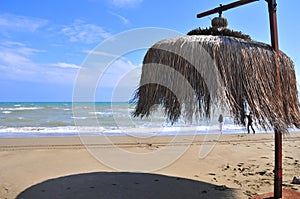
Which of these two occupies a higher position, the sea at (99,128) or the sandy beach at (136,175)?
the sea at (99,128)

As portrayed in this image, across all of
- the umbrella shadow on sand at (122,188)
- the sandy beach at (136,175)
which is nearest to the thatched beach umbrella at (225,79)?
the umbrella shadow on sand at (122,188)

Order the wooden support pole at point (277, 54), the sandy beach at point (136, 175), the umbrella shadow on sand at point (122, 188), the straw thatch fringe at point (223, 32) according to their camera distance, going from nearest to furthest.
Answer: the wooden support pole at point (277, 54)
the straw thatch fringe at point (223, 32)
the umbrella shadow on sand at point (122, 188)
the sandy beach at point (136, 175)

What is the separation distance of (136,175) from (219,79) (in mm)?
2880

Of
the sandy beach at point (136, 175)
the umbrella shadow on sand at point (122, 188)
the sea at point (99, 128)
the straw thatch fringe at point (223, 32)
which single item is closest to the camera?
the straw thatch fringe at point (223, 32)

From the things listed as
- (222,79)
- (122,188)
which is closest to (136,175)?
(122,188)

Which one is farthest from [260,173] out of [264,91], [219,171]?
[264,91]

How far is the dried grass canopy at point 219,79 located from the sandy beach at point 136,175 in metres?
1.67

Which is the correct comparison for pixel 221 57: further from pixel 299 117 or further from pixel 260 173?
pixel 260 173

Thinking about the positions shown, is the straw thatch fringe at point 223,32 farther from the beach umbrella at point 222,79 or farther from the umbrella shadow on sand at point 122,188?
the umbrella shadow on sand at point 122,188

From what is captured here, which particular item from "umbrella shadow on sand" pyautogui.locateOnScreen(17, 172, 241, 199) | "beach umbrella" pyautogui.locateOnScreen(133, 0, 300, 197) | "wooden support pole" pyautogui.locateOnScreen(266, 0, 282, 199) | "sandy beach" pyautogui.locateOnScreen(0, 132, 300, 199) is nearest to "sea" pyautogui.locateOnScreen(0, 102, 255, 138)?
"beach umbrella" pyautogui.locateOnScreen(133, 0, 300, 197)

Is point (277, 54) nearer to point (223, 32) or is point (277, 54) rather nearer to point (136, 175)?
point (223, 32)

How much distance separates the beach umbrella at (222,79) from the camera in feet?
7.81

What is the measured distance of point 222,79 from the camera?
2350 mm

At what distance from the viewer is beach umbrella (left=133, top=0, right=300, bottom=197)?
2.38 metres
